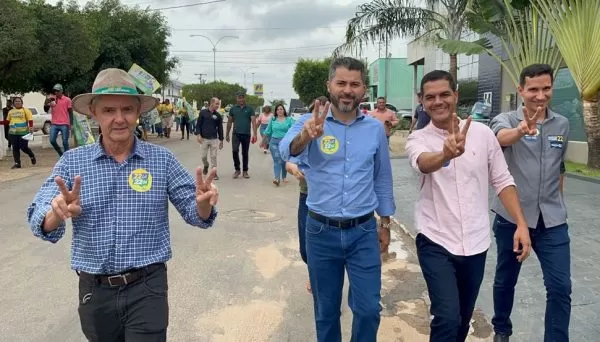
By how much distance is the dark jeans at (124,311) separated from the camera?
95.1 inches

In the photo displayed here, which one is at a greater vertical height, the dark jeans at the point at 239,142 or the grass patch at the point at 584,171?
the dark jeans at the point at 239,142

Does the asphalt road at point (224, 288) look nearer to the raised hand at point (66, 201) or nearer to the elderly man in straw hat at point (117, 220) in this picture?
the elderly man in straw hat at point (117, 220)

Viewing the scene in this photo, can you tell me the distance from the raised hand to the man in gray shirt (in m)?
2.45

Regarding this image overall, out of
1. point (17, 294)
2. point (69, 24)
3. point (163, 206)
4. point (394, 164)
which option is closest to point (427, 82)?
point (163, 206)

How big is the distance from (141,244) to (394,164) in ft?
41.8

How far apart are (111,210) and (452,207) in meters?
1.80

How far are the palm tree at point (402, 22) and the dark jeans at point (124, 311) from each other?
14.6 m

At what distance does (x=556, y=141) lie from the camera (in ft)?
11.2

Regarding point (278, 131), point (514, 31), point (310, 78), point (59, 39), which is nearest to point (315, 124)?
point (278, 131)

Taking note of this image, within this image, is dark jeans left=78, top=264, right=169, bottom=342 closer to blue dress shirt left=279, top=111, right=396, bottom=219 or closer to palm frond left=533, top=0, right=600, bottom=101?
blue dress shirt left=279, top=111, right=396, bottom=219

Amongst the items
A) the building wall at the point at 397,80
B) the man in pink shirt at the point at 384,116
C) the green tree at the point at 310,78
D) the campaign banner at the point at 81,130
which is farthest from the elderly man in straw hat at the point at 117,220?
the green tree at the point at 310,78

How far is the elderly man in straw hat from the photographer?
95.1 inches

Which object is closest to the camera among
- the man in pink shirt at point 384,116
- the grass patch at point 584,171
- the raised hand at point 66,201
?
the raised hand at point 66,201

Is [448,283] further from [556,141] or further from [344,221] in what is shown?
[556,141]
